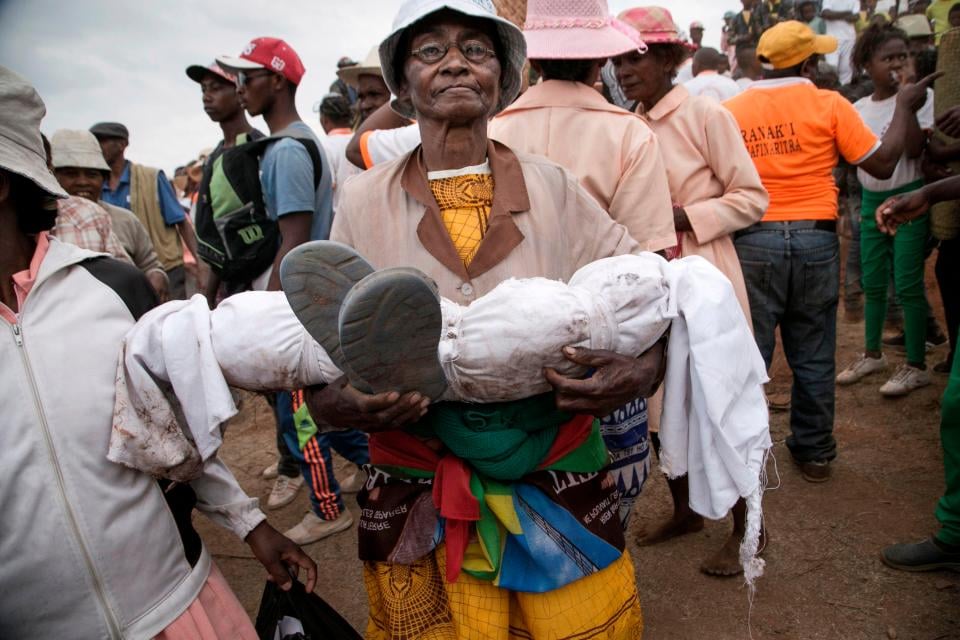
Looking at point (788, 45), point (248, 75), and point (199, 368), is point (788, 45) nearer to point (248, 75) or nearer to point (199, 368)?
point (248, 75)

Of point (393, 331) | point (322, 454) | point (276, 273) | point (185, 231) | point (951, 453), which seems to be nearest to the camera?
point (393, 331)

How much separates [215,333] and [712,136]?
7.35 feet

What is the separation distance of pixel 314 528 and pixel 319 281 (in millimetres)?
2759

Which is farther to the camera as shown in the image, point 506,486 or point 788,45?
point 788,45

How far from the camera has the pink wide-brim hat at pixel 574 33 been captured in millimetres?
2334

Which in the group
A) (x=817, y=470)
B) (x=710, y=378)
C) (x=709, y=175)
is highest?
(x=709, y=175)

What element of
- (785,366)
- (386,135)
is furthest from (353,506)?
(785,366)

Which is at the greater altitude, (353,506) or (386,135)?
(386,135)

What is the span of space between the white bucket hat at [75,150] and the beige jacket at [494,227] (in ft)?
8.95

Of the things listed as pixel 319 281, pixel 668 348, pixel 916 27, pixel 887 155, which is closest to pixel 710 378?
pixel 668 348

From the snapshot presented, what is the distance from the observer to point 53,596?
4.59 ft

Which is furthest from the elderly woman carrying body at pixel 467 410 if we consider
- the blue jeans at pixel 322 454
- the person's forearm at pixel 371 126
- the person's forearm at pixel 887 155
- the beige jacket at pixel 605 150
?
the person's forearm at pixel 887 155

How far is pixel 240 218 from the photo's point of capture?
10.5ft

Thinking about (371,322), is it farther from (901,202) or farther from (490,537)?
(901,202)
